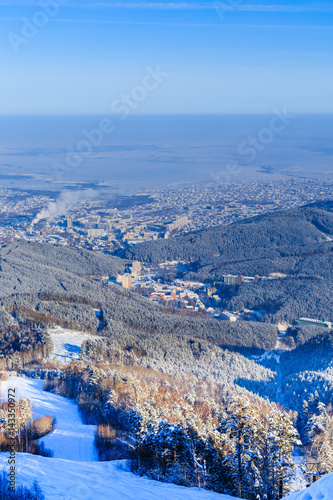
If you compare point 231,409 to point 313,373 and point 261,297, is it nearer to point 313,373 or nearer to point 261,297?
point 313,373

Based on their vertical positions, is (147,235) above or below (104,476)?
above

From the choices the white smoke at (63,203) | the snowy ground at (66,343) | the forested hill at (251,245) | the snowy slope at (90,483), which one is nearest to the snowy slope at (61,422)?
the snowy slope at (90,483)

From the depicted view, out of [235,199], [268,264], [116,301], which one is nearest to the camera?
[116,301]

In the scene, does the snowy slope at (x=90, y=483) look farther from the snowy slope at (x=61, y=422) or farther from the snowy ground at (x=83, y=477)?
the snowy slope at (x=61, y=422)

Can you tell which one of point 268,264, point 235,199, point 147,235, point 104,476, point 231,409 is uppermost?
point 235,199

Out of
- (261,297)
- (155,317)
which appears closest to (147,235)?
(261,297)
